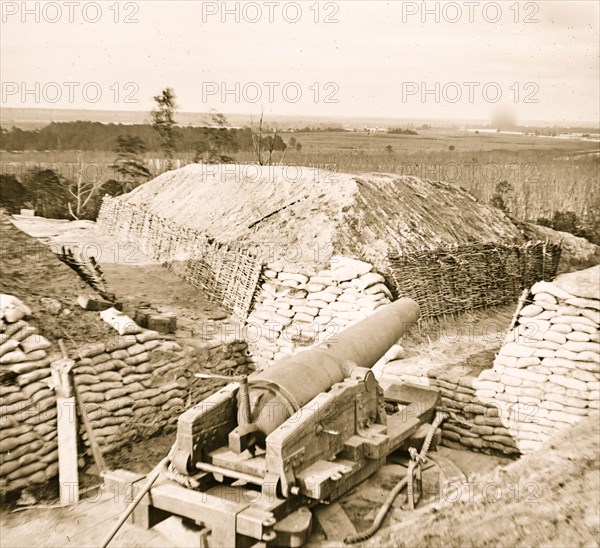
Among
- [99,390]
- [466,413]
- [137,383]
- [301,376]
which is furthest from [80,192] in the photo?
[301,376]

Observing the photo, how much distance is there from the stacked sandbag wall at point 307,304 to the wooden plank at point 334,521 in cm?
437

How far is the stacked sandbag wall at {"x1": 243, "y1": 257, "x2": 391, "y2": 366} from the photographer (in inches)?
439

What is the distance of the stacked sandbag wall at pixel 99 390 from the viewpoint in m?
7.90

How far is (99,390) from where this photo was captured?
886 cm

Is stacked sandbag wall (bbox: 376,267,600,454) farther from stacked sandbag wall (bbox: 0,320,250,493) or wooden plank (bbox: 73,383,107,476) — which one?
wooden plank (bbox: 73,383,107,476)

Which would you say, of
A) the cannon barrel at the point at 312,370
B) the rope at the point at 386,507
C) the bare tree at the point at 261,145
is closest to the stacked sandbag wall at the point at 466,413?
the rope at the point at 386,507

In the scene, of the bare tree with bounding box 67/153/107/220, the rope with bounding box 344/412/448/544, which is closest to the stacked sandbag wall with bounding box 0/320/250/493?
the rope with bounding box 344/412/448/544

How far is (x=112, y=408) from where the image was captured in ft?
29.3

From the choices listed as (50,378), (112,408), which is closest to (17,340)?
(50,378)

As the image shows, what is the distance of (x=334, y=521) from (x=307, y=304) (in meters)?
5.42

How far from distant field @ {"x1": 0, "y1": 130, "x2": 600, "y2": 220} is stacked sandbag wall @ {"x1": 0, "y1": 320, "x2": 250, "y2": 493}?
10.1 metres

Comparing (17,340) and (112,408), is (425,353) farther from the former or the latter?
(17,340)

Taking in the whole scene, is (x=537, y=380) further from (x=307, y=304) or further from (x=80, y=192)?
(x=80, y=192)

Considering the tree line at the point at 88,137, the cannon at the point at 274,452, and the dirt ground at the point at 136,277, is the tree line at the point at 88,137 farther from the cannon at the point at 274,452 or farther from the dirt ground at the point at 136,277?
the cannon at the point at 274,452
